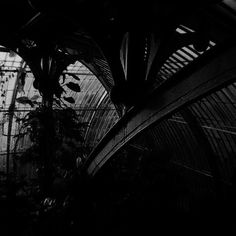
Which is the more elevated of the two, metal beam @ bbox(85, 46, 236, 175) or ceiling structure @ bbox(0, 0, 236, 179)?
ceiling structure @ bbox(0, 0, 236, 179)

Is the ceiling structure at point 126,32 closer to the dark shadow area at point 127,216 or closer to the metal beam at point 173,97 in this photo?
the metal beam at point 173,97

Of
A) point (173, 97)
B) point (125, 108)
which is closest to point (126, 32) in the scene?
point (173, 97)

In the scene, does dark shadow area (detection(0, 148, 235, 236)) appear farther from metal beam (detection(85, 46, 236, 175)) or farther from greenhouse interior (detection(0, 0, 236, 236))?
metal beam (detection(85, 46, 236, 175))

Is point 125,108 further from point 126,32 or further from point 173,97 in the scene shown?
point 126,32

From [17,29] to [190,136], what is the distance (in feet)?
39.3

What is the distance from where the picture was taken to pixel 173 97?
157 inches

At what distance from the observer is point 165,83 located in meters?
4.08

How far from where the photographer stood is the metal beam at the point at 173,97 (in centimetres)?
309

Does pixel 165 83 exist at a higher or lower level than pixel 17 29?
lower

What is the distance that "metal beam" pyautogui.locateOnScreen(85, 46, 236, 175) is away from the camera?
3092 mm

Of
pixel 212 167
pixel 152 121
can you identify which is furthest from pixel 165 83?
pixel 212 167

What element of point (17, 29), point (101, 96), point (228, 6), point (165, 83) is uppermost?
point (101, 96)

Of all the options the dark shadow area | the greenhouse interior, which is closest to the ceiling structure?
→ the greenhouse interior

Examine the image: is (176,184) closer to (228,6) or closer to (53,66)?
(53,66)
